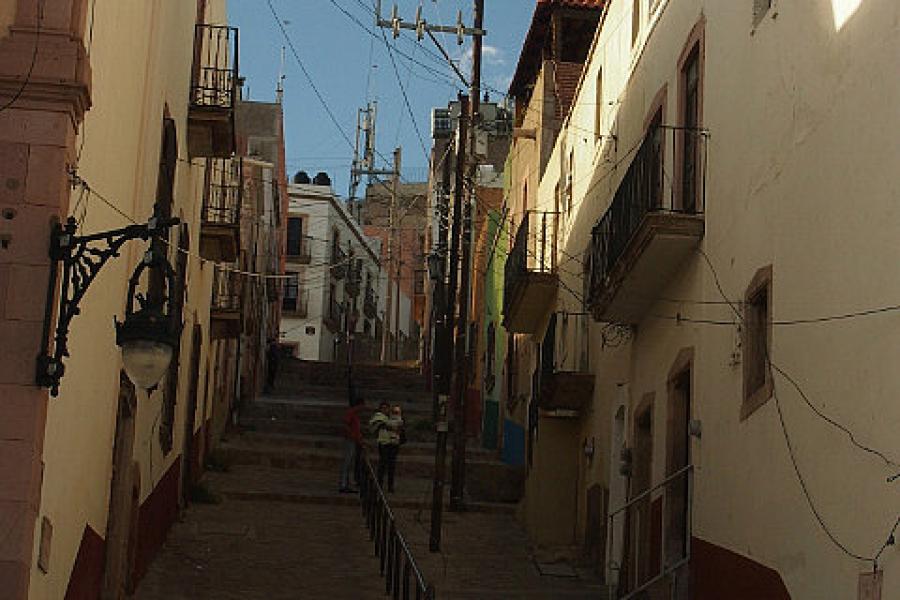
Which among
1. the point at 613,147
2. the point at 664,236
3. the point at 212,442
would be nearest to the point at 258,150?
the point at 212,442

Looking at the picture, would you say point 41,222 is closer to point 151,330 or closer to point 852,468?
point 151,330

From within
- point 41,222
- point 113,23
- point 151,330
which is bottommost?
point 151,330

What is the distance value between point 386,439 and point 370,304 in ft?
161

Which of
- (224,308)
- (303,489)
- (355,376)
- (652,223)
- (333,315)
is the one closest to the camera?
(652,223)

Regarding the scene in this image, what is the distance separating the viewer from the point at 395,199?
5431 cm

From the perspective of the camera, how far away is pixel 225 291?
2555 cm

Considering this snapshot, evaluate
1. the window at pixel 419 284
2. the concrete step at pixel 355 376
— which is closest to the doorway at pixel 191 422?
the concrete step at pixel 355 376

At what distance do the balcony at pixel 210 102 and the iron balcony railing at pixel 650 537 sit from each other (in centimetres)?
683

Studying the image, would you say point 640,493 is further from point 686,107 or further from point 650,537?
point 686,107

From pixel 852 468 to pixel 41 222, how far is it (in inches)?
212

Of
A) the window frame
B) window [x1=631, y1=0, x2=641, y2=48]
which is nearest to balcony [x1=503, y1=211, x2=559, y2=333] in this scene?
window [x1=631, y1=0, x2=641, y2=48]

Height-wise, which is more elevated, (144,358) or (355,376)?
(355,376)

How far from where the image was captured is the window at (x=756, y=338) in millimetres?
11173

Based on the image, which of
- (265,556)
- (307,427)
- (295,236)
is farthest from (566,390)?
(295,236)
